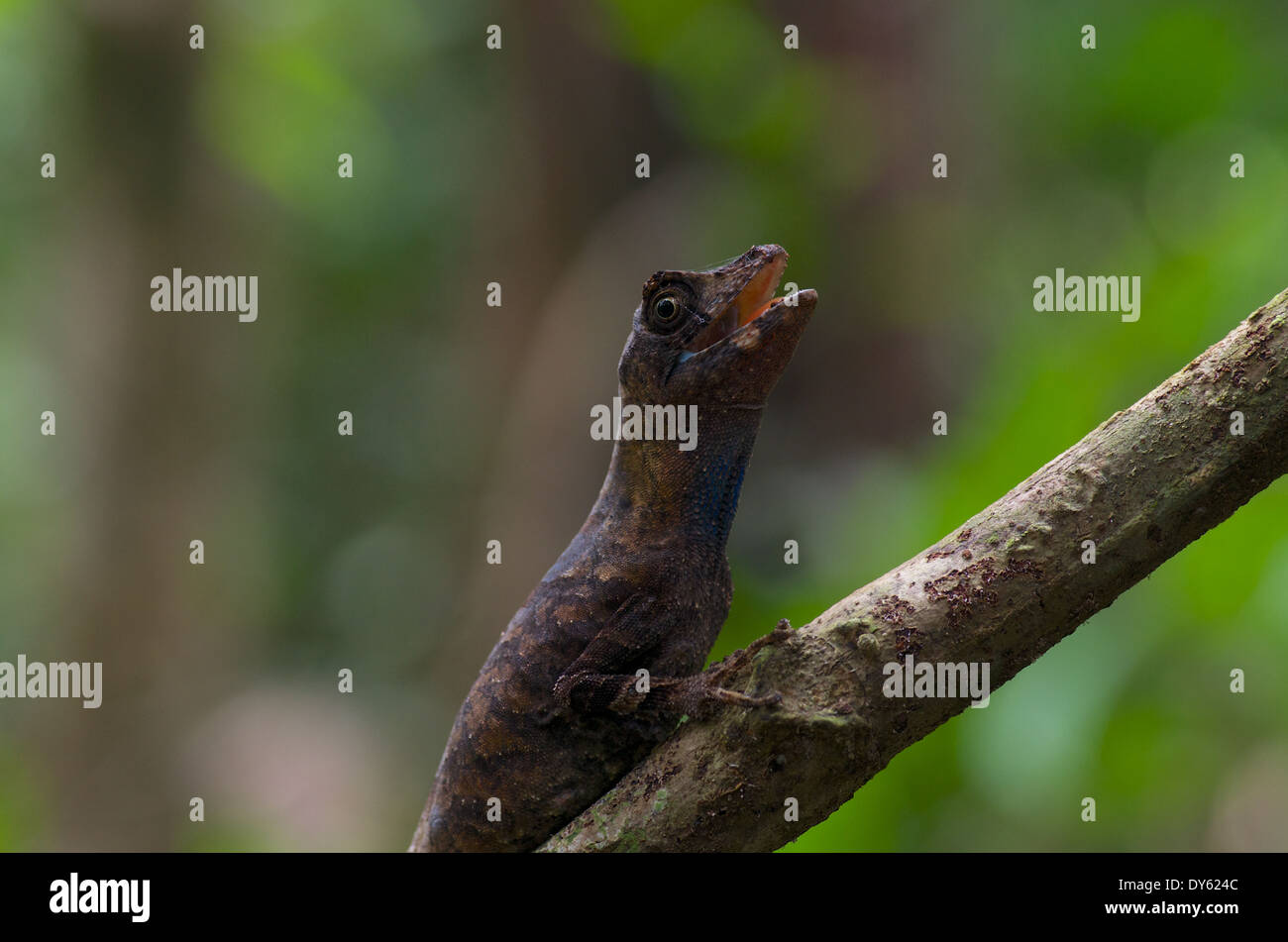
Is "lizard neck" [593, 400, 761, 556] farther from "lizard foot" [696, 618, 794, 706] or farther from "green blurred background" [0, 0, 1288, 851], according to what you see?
"green blurred background" [0, 0, 1288, 851]

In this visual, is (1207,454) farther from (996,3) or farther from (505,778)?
(996,3)

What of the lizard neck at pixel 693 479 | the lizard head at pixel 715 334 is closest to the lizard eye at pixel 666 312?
the lizard head at pixel 715 334

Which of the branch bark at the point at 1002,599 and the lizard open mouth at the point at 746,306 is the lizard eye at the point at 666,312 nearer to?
the lizard open mouth at the point at 746,306

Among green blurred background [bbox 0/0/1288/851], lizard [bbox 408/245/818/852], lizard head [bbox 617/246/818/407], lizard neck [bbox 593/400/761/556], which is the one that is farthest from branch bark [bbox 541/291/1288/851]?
green blurred background [bbox 0/0/1288/851]

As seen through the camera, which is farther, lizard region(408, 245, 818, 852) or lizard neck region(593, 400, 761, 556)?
lizard neck region(593, 400, 761, 556)

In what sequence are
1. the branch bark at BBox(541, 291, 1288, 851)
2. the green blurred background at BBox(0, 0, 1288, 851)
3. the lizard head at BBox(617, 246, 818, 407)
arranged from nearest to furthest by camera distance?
1. the branch bark at BBox(541, 291, 1288, 851)
2. the lizard head at BBox(617, 246, 818, 407)
3. the green blurred background at BBox(0, 0, 1288, 851)

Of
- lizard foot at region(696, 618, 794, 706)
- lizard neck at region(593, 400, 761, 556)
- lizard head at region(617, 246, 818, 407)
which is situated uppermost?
lizard head at region(617, 246, 818, 407)

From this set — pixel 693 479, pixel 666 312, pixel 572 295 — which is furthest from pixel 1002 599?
pixel 572 295
